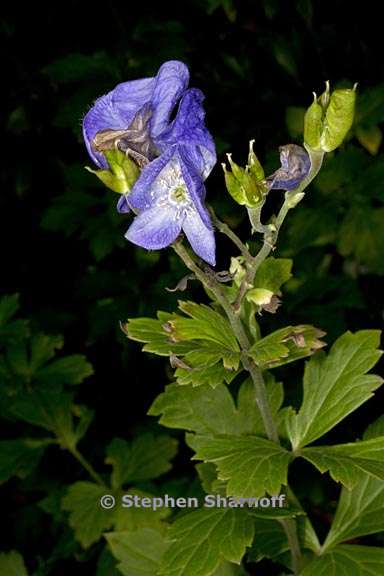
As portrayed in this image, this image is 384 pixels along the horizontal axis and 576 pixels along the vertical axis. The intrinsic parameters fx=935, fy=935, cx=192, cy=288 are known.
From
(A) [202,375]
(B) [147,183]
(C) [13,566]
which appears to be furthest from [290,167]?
(C) [13,566]

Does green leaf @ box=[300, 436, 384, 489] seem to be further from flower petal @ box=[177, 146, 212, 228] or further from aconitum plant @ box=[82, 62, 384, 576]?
flower petal @ box=[177, 146, 212, 228]

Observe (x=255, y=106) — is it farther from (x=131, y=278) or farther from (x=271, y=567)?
(x=271, y=567)

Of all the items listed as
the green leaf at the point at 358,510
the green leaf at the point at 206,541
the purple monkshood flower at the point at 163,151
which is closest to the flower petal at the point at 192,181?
the purple monkshood flower at the point at 163,151

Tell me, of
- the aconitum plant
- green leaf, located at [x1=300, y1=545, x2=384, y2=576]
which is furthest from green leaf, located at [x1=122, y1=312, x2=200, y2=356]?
green leaf, located at [x1=300, y1=545, x2=384, y2=576]

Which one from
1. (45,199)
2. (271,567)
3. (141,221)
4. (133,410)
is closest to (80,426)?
(133,410)

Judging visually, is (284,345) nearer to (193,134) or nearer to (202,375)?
(202,375)

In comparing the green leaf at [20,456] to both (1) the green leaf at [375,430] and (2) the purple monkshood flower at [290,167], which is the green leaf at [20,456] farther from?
(2) the purple monkshood flower at [290,167]
